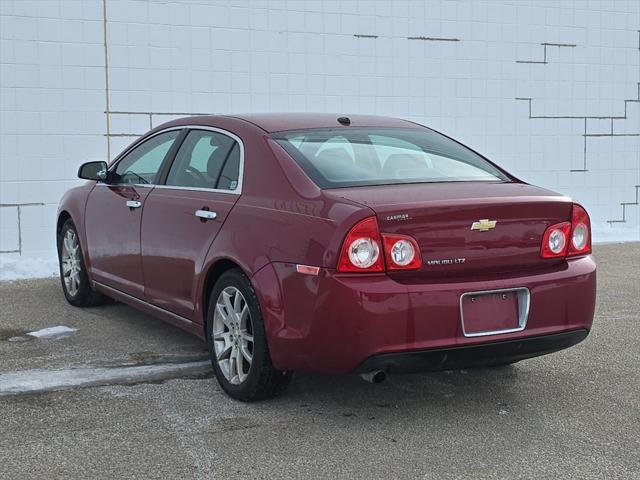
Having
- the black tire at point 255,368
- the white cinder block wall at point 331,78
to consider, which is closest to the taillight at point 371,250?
the black tire at point 255,368

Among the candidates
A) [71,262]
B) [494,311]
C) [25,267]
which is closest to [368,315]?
[494,311]

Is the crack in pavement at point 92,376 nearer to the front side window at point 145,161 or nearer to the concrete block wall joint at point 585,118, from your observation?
the front side window at point 145,161

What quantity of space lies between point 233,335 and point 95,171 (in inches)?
92.7

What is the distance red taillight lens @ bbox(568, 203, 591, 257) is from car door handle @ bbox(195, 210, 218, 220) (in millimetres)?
1845

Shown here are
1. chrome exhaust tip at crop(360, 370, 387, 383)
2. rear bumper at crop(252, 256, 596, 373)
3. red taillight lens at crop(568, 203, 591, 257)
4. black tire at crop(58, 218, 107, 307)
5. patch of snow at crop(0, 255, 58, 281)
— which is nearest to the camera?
rear bumper at crop(252, 256, 596, 373)

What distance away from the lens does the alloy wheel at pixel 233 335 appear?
4.59 meters

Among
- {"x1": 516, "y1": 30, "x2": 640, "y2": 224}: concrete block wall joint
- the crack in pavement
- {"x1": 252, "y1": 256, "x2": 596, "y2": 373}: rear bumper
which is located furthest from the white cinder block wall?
{"x1": 252, "y1": 256, "x2": 596, "y2": 373}: rear bumper

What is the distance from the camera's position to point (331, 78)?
11.0m

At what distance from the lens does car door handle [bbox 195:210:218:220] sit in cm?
488

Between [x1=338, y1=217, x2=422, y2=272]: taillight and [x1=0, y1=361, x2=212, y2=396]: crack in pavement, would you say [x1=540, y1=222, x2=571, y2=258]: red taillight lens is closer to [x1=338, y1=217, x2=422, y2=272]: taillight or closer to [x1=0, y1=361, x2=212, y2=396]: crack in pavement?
[x1=338, y1=217, x2=422, y2=272]: taillight

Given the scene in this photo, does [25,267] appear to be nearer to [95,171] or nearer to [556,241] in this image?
[95,171]

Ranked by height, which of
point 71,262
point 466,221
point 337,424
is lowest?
point 337,424

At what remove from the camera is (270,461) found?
379 cm

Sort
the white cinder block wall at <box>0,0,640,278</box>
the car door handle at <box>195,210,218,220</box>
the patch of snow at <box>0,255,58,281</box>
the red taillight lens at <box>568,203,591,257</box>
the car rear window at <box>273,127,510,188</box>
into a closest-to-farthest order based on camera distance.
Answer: the red taillight lens at <box>568,203,591,257</box>, the car rear window at <box>273,127,510,188</box>, the car door handle at <box>195,210,218,220</box>, the patch of snow at <box>0,255,58,281</box>, the white cinder block wall at <box>0,0,640,278</box>
